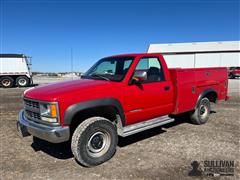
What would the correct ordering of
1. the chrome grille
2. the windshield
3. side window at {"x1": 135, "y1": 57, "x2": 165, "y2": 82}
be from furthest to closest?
1. side window at {"x1": 135, "y1": 57, "x2": 165, "y2": 82}
2. the windshield
3. the chrome grille

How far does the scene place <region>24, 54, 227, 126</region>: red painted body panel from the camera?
328 centimetres

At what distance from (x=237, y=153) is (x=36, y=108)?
3.93 metres

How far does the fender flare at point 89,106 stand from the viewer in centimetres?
314

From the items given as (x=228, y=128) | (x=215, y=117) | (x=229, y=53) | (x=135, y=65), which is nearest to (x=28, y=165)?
(x=135, y=65)

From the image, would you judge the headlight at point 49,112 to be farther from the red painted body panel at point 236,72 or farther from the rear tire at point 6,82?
the red painted body panel at point 236,72

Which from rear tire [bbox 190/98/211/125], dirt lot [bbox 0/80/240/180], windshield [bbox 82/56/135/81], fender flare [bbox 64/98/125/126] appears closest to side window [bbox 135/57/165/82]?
windshield [bbox 82/56/135/81]

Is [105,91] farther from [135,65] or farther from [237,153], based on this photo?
[237,153]

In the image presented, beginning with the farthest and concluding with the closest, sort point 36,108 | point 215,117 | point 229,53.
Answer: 1. point 229,53
2. point 215,117
3. point 36,108

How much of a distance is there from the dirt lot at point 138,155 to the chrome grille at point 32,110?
85 cm

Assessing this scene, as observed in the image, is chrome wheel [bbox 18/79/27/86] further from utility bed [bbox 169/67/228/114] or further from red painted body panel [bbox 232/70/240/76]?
red painted body panel [bbox 232/70/240/76]

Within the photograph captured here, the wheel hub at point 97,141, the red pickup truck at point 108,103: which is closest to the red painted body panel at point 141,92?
the red pickup truck at point 108,103

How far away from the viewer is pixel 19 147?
4.34m

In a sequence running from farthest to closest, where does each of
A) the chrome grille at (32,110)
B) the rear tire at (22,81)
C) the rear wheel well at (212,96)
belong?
the rear tire at (22,81) → the rear wheel well at (212,96) → the chrome grille at (32,110)

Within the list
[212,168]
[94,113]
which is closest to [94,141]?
[94,113]
